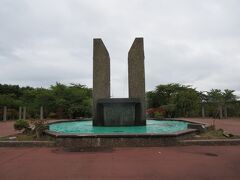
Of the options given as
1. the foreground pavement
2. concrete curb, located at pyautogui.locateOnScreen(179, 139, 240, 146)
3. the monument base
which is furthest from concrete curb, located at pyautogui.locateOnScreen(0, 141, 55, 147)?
the monument base

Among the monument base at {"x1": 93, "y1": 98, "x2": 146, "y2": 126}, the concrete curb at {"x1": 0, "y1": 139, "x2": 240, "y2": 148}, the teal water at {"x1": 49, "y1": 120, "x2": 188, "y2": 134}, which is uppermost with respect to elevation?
the monument base at {"x1": 93, "y1": 98, "x2": 146, "y2": 126}

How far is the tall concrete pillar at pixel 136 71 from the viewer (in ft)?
48.5

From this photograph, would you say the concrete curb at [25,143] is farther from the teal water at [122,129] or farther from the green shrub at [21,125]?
the green shrub at [21,125]

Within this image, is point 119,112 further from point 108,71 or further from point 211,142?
point 211,142

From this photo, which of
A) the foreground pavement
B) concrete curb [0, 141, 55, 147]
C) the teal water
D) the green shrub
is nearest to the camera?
the foreground pavement

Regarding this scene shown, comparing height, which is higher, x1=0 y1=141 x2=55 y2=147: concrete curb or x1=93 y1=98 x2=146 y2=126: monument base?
x1=93 y1=98 x2=146 y2=126: monument base

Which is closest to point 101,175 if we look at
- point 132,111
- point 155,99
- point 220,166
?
point 220,166

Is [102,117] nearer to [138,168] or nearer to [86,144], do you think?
[86,144]

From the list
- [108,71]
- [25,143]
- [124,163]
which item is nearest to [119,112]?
[108,71]

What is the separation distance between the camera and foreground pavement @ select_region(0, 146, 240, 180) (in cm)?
505

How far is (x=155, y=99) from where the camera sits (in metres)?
35.2

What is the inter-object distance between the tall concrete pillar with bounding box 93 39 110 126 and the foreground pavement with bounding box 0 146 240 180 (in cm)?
706

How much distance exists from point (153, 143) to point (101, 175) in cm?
346

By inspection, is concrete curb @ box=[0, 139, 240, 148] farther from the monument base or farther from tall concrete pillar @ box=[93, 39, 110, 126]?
tall concrete pillar @ box=[93, 39, 110, 126]
